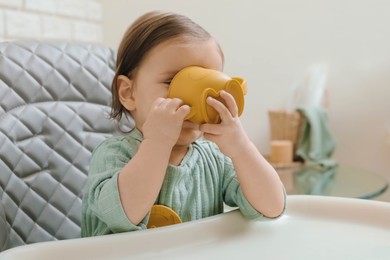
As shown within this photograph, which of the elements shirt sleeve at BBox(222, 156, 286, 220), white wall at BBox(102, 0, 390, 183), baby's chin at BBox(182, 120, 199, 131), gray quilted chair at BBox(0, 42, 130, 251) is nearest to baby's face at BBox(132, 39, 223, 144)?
baby's chin at BBox(182, 120, 199, 131)

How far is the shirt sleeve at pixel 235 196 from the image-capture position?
79 centimetres

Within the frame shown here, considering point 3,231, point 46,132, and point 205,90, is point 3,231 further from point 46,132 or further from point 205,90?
point 205,90

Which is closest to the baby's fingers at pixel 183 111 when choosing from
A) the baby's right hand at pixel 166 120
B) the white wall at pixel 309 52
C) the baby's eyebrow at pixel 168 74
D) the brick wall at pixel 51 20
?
the baby's right hand at pixel 166 120

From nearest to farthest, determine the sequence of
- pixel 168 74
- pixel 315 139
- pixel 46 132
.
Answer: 1. pixel 168 74
2. pixel 46 132
3. pixel 315 139

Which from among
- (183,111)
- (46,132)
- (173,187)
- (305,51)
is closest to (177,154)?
(173,187)

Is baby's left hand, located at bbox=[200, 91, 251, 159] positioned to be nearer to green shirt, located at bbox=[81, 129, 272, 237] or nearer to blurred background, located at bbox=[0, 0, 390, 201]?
green shirt, located at bbox=[81, 129, 272, 237]

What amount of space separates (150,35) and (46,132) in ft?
1.15

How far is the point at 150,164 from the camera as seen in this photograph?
72cm

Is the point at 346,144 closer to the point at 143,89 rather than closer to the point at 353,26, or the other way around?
the point at 353,26

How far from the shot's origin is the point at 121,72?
0.86 m

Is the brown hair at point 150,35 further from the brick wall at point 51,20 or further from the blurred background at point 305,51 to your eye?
the blurred background at point 305,51

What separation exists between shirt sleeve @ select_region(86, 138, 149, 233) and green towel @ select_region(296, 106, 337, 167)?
109 cm

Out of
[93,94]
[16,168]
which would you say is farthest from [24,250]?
[93,94]

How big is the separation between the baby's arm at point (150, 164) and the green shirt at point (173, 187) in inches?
0.5
